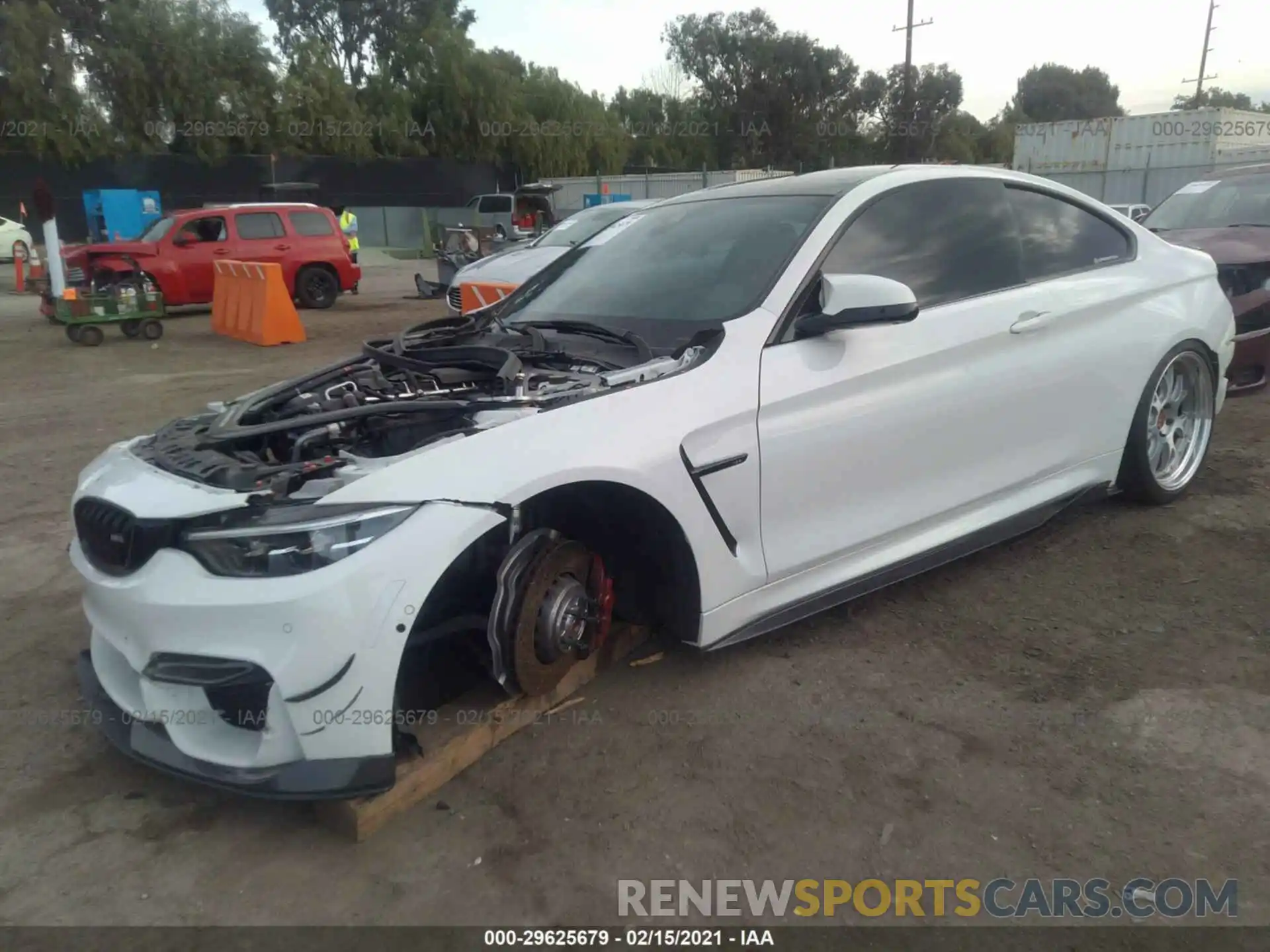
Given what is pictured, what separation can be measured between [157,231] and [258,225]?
1408mm

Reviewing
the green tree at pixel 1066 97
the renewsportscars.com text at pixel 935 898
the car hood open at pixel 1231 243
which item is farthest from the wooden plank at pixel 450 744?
the green tree at pixel 1066 97

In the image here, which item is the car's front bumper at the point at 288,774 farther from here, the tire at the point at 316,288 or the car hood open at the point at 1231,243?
the tire at the point at 316,288

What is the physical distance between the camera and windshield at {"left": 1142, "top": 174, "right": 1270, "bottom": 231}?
23.9ft

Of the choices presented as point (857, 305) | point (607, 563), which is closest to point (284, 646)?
point (607, 563)

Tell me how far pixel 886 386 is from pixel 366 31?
60393 millimetres

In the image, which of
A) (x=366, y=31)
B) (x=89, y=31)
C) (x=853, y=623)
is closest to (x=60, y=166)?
(x=89, y=31)

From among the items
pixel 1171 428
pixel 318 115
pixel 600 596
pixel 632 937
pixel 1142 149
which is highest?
pixel 318 115

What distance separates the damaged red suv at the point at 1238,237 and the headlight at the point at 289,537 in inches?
205

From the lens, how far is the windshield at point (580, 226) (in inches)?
439

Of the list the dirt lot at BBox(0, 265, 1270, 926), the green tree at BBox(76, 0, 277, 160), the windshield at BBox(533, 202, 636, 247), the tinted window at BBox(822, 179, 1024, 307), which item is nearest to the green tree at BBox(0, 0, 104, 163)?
the green tree at BBox(76, 0, 277, 160)

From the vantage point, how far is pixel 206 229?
14773 millimetres

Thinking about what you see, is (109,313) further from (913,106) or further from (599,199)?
(913,106)

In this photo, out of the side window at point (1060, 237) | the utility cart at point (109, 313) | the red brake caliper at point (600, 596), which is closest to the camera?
the red brake caliper at point (600, 596)

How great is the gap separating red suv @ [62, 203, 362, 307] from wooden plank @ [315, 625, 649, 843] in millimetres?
12351
